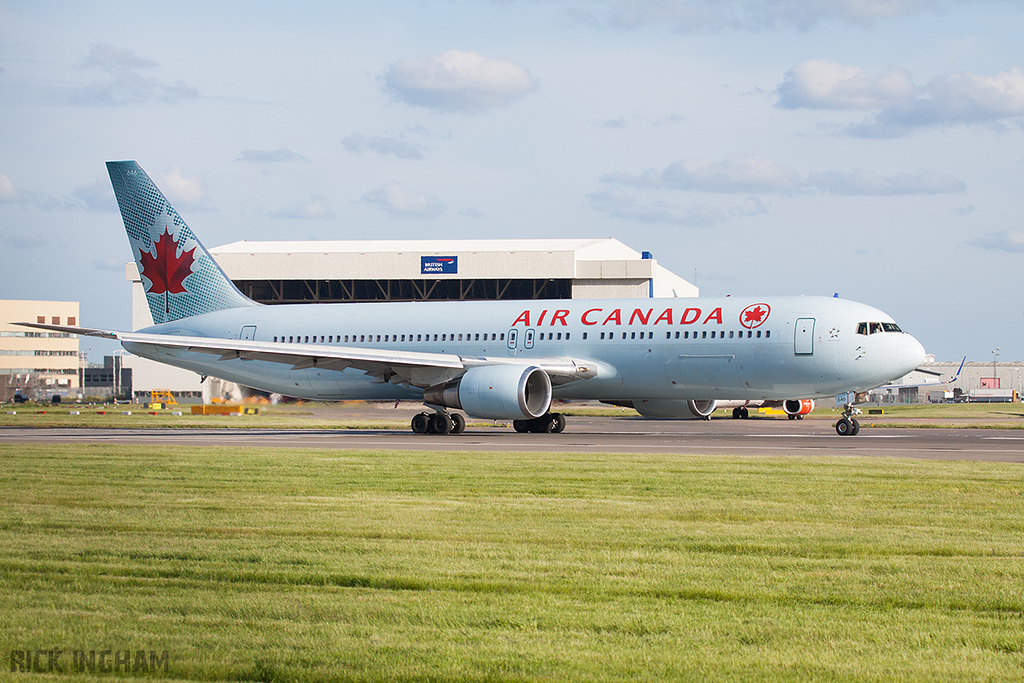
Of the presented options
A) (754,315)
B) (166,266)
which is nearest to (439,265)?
(166,266)

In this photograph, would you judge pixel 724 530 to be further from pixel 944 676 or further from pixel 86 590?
pixel 86 590

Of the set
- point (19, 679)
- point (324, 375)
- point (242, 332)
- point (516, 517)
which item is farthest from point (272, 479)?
point (242, 332)

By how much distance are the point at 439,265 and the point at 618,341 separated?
141 feet

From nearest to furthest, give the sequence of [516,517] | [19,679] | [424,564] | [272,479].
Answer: [19,679] < [424,564] < [516,517] < [272,479]

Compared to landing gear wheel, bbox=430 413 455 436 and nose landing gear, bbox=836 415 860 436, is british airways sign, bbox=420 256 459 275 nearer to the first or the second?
landing gear wheel, bbox=430 413 455 436

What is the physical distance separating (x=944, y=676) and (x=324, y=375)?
28795 millimetres

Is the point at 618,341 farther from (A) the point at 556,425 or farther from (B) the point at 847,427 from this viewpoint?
(B) the point at 847,427

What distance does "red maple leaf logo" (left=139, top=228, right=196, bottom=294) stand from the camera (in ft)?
116

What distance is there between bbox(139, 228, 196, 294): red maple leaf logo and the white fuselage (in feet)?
4.29

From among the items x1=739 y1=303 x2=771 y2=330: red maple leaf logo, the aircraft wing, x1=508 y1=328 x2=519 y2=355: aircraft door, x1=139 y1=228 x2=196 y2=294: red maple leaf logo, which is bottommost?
the aircraft wing

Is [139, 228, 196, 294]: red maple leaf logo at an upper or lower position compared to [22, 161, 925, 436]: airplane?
upper

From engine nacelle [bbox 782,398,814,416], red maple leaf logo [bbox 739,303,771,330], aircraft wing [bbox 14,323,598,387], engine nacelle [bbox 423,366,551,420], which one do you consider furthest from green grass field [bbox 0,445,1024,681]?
engine nacelle [bbox 782,398,814,416]

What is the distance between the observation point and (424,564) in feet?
28.2

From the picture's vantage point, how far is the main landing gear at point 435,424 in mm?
30453
